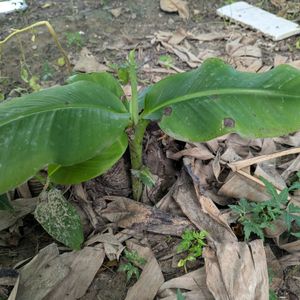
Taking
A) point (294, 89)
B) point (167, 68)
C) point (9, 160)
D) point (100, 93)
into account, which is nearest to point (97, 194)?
point (100, 93)

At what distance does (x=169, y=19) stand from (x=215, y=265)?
2.19m

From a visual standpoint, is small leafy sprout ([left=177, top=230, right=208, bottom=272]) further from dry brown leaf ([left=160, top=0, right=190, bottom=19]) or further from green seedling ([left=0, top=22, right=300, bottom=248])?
dry brown leaf ([left=160, top=0, right=190, bottom=19])

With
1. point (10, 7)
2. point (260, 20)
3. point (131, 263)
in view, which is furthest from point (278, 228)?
point (10, 7)

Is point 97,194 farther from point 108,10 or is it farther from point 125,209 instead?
point 108,10

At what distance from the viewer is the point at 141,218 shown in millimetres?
1611

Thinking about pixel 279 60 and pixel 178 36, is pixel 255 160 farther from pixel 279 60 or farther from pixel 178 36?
pixel 178 36

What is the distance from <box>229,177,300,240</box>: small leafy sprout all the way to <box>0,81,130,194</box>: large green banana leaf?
53 cm

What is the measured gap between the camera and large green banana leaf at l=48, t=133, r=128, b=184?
1.43 metres

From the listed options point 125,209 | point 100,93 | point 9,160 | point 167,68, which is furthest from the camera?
point 167,68

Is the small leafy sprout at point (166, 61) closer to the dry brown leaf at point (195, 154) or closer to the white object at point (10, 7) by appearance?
the dry brown leaf at point (195, 154)

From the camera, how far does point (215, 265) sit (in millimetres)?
1428

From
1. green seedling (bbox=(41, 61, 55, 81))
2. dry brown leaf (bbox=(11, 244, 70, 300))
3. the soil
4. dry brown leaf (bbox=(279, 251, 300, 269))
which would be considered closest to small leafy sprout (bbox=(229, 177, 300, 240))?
dry brown leaf (bbox=(279, 251, 300, 269))

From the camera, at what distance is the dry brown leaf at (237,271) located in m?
1.33

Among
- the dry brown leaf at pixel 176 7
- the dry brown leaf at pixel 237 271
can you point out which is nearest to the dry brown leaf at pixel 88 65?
the dry brown leaf at pixel 176 7
